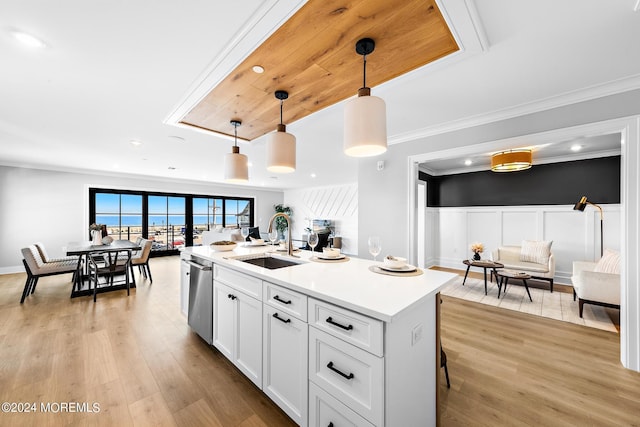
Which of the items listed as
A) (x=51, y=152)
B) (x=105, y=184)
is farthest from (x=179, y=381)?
(x=105, y=184)

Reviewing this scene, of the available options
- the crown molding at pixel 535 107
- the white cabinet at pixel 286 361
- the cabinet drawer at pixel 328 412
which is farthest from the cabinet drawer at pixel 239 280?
the crown molding at pixel 535 107

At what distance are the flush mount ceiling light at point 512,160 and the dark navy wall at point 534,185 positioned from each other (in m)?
1.76

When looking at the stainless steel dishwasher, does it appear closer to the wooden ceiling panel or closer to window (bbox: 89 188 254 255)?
the wooden ceiling panel

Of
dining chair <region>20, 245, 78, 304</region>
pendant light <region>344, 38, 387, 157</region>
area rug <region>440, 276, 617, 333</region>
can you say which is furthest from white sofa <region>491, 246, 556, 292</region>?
dining chair <region>20, 245, 78, 304</region>

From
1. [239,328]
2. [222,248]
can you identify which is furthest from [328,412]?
[222,248]

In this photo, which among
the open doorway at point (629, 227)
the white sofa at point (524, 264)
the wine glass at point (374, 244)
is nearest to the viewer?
the wine glass at point (374, 244)

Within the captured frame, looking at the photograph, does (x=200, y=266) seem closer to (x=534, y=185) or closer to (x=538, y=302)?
(x=538, y=302)

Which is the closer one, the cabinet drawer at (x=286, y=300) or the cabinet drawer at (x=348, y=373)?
the cabinet drawer at (x=348, y=373)

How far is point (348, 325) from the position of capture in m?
1.15

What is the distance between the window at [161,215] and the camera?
6.71m

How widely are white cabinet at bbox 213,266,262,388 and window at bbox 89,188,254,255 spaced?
6.50 meters

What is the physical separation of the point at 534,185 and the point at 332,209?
564cm

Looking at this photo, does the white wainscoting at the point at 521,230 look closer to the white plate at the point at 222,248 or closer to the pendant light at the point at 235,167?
the white plate at the point at 222,248

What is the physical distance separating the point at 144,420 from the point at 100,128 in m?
3.27
